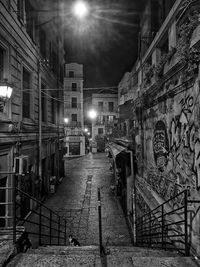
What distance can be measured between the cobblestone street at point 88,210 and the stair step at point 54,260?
5.05 m

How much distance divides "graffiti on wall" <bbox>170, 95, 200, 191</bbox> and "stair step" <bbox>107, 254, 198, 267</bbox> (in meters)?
1.58

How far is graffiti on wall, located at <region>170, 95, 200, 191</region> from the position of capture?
14.4ft

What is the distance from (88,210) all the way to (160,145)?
689 cm

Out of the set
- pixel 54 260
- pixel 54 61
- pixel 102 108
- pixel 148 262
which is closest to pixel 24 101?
pixel 54 260

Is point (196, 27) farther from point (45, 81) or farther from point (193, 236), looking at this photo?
point (45, 81)

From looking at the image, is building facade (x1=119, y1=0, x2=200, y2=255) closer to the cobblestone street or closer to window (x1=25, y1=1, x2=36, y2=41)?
the cobblestone street

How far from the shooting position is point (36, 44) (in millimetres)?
11742

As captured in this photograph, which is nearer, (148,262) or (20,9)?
(148,262)

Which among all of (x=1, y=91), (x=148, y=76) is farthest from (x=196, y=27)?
(x=1, y=91)

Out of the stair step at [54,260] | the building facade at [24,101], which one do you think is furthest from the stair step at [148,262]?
the building facade at [24,101]

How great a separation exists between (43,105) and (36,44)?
411 centimetres

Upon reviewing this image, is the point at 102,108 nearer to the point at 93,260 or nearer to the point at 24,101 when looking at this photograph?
the point at 24,101

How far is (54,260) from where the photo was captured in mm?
3430

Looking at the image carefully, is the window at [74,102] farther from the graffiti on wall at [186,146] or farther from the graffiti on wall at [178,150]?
the graffiti on wall at [186,146]
